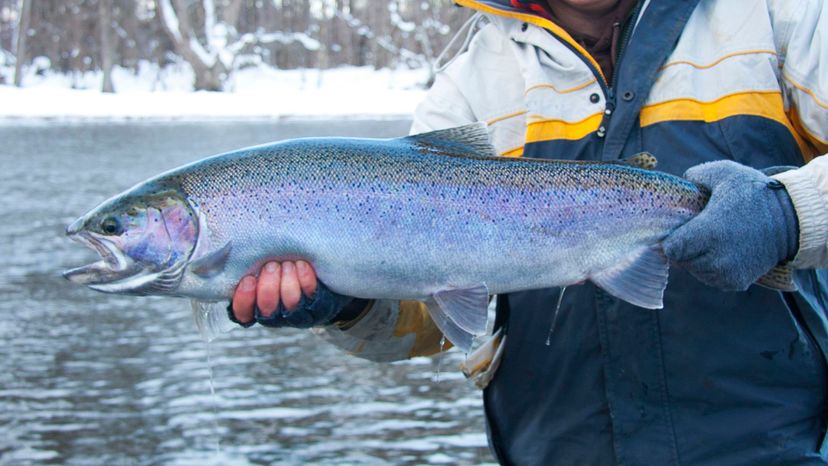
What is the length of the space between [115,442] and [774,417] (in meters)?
3.52

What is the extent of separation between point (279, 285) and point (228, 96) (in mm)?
36366

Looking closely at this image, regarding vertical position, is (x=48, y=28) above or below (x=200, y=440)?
below

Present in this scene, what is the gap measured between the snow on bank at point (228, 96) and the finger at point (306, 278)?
26079mm

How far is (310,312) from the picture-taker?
2592 millimetres

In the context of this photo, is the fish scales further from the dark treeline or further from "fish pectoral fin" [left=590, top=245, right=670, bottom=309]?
Result: the dark treeline

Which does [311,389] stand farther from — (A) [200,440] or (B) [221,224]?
(B) [221,224]

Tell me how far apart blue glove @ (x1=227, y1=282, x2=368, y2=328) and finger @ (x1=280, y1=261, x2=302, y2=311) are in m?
0.02

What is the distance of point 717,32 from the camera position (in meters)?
2.65

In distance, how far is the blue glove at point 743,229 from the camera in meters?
2.34

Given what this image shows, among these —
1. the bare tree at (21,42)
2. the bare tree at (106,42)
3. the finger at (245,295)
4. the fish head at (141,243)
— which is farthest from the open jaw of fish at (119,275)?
the bare tree at (21,42)

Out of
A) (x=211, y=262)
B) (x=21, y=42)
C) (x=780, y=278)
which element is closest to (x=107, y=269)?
(x=211, y=262)

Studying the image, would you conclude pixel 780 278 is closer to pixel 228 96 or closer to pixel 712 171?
pixel 712 171

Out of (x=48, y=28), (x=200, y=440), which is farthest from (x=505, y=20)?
(x=48, y=28)

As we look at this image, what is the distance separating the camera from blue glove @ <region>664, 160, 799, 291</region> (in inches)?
92.0
